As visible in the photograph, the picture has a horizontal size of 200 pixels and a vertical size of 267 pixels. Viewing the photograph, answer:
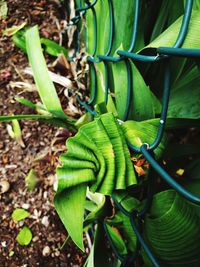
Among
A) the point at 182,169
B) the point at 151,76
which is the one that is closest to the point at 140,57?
the point at 151,76

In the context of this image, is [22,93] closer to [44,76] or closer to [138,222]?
[44,76]

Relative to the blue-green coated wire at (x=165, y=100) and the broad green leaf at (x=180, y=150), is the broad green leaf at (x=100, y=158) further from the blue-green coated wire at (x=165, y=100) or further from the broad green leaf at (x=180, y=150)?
the broad green leaf at (x=180, y=150)

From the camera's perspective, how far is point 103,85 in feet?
2.98

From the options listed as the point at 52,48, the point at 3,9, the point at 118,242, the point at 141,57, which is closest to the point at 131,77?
the point at 141,57

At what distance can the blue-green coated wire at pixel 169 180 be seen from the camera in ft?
1.41

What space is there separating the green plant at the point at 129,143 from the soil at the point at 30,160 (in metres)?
0.13

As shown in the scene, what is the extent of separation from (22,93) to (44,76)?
324mm

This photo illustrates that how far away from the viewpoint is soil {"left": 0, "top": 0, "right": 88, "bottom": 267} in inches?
40.2

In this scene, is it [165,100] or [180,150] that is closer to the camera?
[165,100]

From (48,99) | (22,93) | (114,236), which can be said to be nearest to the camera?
(114,236)

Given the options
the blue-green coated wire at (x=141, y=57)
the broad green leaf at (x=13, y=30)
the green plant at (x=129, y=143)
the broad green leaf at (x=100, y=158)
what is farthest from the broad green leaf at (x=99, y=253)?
the broad green leaf at (x=13, y=30)

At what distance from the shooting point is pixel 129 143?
58 centimetres

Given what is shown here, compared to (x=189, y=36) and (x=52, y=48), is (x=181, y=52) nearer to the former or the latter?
(x=189, y=36)

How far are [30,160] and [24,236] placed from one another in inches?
9.4
